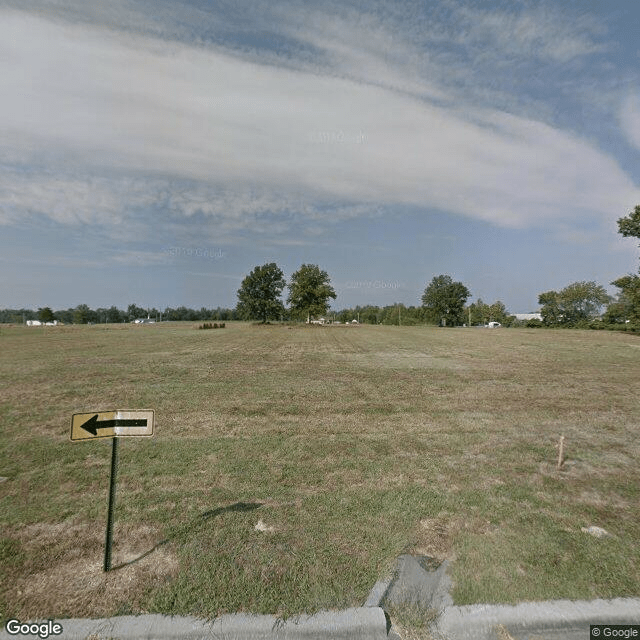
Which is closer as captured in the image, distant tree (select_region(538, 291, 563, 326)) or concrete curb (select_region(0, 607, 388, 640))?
concrete curb (select_region(0, 607, 388, 640))

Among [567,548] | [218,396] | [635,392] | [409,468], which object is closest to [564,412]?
[635,392]

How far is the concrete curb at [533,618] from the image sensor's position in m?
2.64

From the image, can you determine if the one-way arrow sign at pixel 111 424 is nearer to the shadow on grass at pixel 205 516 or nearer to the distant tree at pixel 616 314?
the shadow on grass at pixel 205 516

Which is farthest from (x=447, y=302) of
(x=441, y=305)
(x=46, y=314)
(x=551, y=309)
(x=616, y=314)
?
(x=46, y=314)

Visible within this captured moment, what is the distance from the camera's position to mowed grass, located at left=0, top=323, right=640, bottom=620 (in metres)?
2.96

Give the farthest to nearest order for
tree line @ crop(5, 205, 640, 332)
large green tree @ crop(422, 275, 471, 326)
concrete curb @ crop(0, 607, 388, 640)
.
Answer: large green tree @ crop(422, 275, 471, 326) → tree line @ crop(5, 205, 640, 332) → concrete curb @ crop(0, 607, 388, 640)

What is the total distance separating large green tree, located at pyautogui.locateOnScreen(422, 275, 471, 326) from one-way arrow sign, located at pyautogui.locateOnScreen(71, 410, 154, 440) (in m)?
101

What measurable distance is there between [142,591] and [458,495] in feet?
11.8

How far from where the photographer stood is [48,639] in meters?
2.54

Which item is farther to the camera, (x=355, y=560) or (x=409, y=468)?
(x=409, y=468)

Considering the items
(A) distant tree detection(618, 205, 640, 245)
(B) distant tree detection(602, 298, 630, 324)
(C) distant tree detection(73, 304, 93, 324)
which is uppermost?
(A) distant tree detection(618, 205, 640, 245)

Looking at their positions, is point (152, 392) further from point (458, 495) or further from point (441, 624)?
point (441, 624)

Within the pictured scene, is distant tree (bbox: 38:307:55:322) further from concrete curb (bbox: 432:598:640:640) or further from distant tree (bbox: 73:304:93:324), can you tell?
concrete curb (bbox: 432:598:640:640)

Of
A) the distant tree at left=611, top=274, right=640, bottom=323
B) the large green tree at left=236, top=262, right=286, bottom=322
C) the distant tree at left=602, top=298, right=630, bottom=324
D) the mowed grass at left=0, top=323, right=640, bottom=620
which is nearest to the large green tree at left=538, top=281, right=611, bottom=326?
the distant tree at left=602, top=298, right=630, bottom=324
